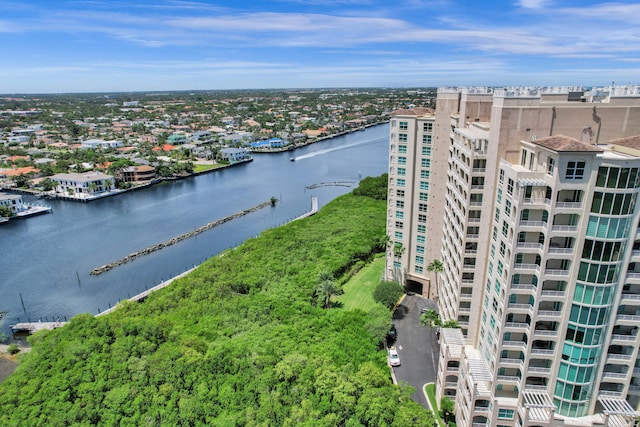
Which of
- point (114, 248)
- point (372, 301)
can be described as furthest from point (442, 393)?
point (114, 248)

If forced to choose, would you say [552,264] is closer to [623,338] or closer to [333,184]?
[623,338]

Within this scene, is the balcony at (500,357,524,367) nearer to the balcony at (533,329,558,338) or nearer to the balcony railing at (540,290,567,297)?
the balcony at (533,329,558,338)

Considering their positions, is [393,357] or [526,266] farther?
[393,357]

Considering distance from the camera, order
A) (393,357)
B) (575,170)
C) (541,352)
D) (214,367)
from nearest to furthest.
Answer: (575,170), (541,352), (214,367), (393,357)

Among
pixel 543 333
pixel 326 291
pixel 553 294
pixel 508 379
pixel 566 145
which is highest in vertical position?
pixel 566 145

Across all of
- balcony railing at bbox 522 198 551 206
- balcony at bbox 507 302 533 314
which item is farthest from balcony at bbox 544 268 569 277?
balcony railing at bbox 522 198 551 206

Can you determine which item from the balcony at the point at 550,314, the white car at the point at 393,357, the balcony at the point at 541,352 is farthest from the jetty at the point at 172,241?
the balcony at the point at 550,314

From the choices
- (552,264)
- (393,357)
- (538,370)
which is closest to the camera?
(552,264)

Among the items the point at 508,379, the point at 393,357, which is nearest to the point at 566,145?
the point at 508,379
